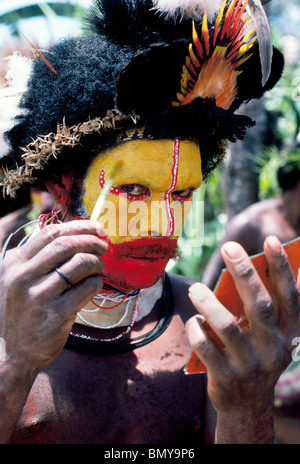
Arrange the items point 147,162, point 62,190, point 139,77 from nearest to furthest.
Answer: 1. point 139,77
2. point 147,162
3. point 62,190

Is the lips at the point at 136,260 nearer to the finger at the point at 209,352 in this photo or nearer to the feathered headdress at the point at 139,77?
the feathered headdress at the point at 139,77

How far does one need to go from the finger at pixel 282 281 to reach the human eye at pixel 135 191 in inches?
25.6

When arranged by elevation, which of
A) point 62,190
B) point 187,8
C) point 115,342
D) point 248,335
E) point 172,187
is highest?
point 187,8

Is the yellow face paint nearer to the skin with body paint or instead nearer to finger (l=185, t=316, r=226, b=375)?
the skin with body paint

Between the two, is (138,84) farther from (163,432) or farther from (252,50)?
(163,432)

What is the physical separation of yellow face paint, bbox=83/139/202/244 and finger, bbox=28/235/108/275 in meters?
0.49

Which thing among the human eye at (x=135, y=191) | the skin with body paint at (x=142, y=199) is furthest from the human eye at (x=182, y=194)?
the human eye at (x=135, y=191)

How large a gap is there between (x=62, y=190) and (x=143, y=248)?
19.1 inches

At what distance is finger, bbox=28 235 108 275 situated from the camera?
137 cm

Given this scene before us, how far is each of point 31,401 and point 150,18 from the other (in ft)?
5.40

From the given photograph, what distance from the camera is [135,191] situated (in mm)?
1872

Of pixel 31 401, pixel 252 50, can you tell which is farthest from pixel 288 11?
pixel 31 401

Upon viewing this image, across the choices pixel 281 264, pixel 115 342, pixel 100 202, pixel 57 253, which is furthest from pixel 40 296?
pixel 115 342

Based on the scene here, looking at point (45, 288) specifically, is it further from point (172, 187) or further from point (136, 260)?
point (172, 187)
